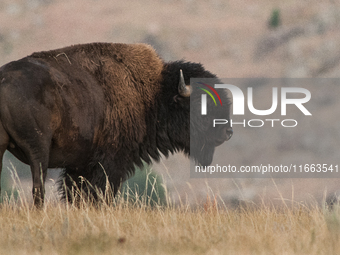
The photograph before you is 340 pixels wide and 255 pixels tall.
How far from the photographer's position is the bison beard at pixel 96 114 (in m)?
5.38

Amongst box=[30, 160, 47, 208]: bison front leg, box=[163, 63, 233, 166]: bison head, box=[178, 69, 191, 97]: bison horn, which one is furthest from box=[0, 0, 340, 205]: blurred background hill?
box=[30, 160, 47, 208]: bison front leg

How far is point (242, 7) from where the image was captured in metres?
77.6

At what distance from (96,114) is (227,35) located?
216ft

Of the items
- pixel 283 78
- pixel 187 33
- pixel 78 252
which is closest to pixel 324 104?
Result: pixel 283 78

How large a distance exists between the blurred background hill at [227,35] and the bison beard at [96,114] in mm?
43211

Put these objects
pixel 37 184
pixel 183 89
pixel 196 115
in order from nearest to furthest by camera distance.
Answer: pixel 37 184
pixel 183 89
pixel 196 115

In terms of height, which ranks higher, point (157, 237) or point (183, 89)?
point (183, 89)

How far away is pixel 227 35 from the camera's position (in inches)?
2766

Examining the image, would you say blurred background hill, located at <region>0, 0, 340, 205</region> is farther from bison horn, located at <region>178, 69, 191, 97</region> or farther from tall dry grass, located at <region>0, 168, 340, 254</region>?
tall dry grass, located at <region>0, 168, 340, 254</region>

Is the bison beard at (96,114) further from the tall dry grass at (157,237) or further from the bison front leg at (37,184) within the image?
the tall dry grass at (157,237)

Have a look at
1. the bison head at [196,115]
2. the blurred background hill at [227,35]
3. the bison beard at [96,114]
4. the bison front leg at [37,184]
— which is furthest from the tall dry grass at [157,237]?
the blurred background hill at [227,35]

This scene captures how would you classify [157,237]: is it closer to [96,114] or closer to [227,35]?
[96,114]

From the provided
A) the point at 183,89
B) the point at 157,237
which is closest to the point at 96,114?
the point at 183,89

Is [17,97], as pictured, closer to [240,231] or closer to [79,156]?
[79,156]
